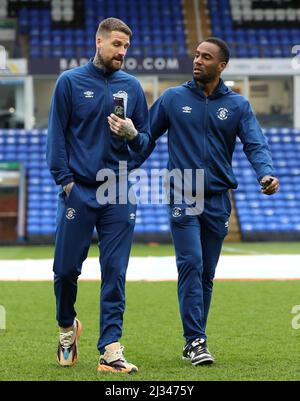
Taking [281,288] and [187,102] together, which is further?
[281,288]

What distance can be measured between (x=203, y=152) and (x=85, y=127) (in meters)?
0.98

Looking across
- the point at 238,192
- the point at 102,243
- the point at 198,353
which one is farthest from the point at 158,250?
the point at 102,243

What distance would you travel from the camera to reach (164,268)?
15773 mm

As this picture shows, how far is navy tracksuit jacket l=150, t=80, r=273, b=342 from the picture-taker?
7.09 metres

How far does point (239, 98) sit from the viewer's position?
7.33 meters

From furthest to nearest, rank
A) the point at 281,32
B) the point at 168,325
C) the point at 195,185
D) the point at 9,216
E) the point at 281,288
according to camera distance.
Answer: the point at 281,32 < the point at 9,216 < the point at 281,288 < the point at 168,325 < the point at 195,185

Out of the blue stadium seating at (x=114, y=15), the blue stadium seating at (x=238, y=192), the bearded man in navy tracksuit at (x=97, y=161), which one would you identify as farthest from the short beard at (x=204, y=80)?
the blue stadium seating at (x=114, y=15)

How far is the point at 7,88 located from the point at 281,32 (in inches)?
336

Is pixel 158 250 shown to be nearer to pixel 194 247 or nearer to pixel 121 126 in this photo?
pixel 194 247

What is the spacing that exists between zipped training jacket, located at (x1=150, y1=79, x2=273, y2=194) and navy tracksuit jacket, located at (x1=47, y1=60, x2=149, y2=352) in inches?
21.6

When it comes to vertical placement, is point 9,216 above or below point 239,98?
below

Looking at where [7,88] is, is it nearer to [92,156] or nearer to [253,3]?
[253,3]

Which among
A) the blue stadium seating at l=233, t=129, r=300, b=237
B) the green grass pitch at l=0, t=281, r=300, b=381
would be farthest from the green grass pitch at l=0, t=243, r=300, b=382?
the blue stadium seating at l=233, t=129, r=300, b=237

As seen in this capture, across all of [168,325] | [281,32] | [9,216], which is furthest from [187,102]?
[281,32]
